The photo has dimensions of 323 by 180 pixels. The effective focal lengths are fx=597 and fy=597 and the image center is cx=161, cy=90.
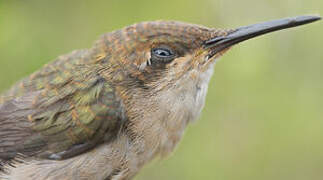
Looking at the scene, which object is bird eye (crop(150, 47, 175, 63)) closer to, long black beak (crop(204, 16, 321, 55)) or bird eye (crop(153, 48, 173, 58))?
bird eye (crop(153, 48, 173, 58))

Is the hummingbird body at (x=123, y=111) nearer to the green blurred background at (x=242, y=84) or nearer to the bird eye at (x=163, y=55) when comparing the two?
the bird eye at (x=163, y=55)

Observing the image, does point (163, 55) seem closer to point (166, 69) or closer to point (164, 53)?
point (164, 53)

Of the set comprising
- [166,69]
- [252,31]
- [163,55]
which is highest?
[252,31]

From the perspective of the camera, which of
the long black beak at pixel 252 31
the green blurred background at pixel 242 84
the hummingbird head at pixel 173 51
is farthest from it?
the green blurred background at pixel 242 84

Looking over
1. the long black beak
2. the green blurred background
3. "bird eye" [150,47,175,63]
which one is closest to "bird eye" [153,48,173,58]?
"bird eye" [150,47,175,63]

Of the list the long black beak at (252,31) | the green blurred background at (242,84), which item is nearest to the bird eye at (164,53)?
the long black beak at (252,31)

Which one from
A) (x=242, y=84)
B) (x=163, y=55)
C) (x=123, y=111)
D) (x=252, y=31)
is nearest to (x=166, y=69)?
(x=163, y=55)

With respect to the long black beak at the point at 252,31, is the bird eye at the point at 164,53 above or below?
below
